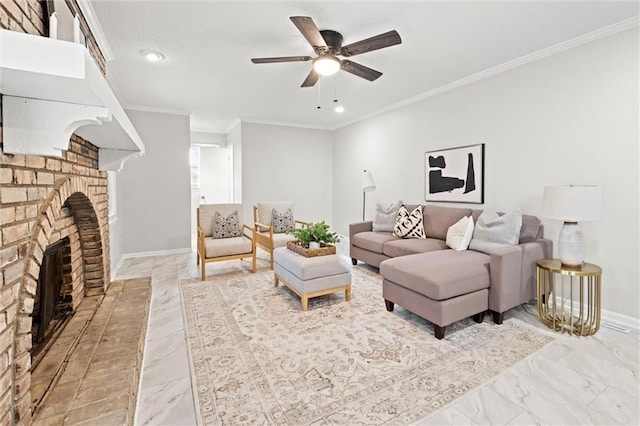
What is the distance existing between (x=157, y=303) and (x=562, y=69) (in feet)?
15.3

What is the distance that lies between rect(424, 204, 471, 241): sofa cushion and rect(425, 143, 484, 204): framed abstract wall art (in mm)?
231

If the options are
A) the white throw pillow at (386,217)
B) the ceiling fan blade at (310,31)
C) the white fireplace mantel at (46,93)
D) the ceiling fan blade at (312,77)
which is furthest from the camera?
the white throw pillow at (386,217)

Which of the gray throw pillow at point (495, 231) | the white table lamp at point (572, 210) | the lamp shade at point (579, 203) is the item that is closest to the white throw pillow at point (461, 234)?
the gray throw pillow at point (495, 231)

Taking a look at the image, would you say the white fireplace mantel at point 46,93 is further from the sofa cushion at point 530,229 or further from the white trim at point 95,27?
the sofa cushion at point 530,229

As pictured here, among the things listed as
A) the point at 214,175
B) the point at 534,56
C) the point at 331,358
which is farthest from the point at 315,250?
the point at 214,175

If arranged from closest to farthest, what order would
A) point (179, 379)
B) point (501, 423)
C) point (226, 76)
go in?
point (501, 423), point (179, 379), point (226, 76)

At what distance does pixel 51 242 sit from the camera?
1.78m

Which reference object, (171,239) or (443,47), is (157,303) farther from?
(443,47)

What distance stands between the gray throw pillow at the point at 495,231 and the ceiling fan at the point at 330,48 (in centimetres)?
189

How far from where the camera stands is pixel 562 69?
2910mm

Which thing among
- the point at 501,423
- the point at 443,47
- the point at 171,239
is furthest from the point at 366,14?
the point at 171,239

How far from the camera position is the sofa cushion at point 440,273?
7.68ft

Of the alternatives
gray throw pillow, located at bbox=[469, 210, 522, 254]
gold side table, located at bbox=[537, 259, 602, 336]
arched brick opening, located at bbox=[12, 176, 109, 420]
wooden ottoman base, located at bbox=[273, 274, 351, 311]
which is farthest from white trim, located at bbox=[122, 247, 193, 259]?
gold side table, located at bbox=[537, 259, 602, 336]

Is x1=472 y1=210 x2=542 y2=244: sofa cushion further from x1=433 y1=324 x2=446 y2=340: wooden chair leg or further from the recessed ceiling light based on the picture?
the recessed ceiling light
